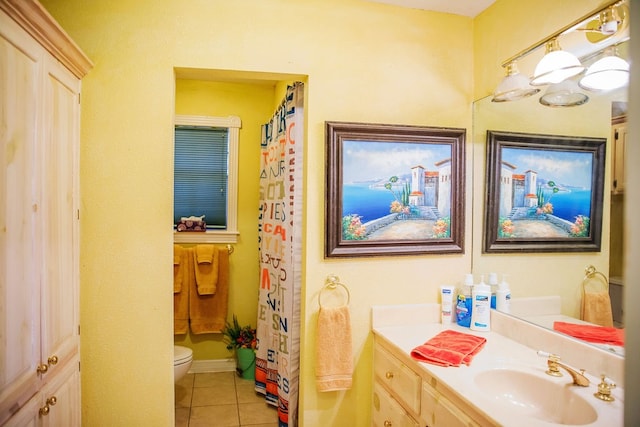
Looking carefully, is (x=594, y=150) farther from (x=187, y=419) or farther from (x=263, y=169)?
(x=187, y=419)

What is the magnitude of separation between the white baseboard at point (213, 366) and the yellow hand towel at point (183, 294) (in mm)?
340

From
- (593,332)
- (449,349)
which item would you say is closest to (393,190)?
(449,349)

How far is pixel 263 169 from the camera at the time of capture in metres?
2.87

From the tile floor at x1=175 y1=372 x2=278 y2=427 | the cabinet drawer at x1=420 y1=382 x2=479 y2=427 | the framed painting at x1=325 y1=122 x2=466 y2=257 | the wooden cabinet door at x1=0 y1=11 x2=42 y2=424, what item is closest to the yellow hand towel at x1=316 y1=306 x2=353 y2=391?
the framed painting at x1=325 y1=122 x2=466 y2=257

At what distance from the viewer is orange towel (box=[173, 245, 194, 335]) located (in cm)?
290

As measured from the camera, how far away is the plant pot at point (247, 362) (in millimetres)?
2910

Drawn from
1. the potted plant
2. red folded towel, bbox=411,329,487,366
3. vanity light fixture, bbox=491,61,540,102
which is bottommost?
the potted plant

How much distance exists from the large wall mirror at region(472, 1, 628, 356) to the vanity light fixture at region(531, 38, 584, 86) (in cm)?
5

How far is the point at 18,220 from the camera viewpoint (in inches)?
40.7

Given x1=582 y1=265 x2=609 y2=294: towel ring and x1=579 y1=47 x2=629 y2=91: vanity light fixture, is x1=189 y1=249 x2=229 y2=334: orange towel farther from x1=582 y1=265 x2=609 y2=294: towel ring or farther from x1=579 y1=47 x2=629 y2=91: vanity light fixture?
x1=579 y1=47 x2=629 y2=91: vanity light fixture

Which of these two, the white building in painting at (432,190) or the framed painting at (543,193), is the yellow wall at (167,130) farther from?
the white building in painting at (432,190)

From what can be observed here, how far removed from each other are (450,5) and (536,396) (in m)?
1.87

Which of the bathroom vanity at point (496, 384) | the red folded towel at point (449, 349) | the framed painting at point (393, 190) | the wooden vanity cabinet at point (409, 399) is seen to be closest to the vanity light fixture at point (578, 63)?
the framed painting at point (393, 190)

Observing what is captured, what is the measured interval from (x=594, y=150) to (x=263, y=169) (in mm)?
2160
